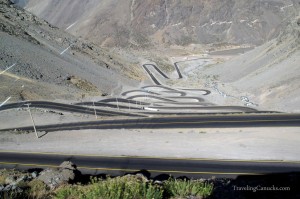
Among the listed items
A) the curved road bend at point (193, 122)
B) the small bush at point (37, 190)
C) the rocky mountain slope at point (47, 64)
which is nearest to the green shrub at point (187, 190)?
the small bush at point (37, 190)

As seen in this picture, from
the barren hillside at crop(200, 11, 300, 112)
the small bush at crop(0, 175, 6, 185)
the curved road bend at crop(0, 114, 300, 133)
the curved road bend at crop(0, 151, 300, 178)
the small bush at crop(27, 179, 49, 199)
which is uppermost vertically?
the barren hillside at crop(200, 11, 300, 112)

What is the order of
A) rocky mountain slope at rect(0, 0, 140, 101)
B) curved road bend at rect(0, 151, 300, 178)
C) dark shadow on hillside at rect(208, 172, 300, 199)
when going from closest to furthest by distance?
dark shadow on hillside at rect(208, 172, 300, 199)
curved road bend at rect(0, 151, 300, 178)
rocky mountain slope at rect(0, 0, 140, 101)

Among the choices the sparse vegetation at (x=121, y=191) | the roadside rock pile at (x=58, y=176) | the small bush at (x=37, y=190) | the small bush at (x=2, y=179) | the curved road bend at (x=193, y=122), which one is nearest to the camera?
the sparse vegetation at (x=121, y=191)

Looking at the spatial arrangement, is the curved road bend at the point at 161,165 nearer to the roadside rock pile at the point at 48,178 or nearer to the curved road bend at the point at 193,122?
the roadside rock pile at the point at 48,178

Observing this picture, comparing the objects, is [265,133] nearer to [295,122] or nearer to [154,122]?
[295,122]

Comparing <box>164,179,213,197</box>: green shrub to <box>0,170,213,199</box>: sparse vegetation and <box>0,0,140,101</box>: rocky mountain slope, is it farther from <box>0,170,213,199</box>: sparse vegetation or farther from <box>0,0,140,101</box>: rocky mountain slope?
<box>0,0,140,101</box>: rocky mountain slope

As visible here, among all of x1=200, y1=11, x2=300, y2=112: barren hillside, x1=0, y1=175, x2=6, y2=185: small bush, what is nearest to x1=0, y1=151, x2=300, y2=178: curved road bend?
x1=0, y1=175, x2=6, y2=185: small bush
